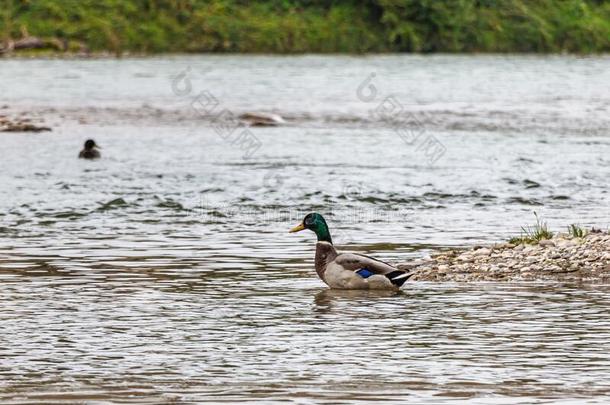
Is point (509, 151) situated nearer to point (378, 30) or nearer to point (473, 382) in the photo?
point (473, 382)

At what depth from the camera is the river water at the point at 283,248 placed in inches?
489

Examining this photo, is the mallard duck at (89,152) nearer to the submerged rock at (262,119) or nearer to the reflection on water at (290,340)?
the submerged rock at (262,119)

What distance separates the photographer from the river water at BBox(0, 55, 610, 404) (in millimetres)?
12430

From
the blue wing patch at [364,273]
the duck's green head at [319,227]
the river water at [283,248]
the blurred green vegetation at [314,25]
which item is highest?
the blurred green vegetation at [314,25]

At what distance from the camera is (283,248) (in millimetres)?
21047

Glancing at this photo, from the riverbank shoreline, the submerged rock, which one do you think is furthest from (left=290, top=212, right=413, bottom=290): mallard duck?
the submerged rock

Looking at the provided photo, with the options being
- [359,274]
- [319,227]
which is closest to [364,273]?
[359,274]

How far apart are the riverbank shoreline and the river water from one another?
0.65 metres

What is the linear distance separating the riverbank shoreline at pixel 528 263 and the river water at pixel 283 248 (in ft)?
2.15

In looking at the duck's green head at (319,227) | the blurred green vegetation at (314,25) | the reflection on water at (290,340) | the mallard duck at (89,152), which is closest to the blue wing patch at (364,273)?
the reflection on water at (290,340)

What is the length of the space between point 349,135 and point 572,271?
25867 millimetres

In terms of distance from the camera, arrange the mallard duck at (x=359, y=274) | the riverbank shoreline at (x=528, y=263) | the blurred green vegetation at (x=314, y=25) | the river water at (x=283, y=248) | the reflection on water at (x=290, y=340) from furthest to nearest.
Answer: the blurred green vegetation at (x=314, y=25)
the riverbank shoreline at (x=528, y=263)
the mallard duck at (x=359, y=274)
the river water at (x=283, y=248)
the reflection on water at (x=290, y=340)

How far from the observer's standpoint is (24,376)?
12414 millimetres

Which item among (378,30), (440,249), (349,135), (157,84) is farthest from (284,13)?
(440,249)
